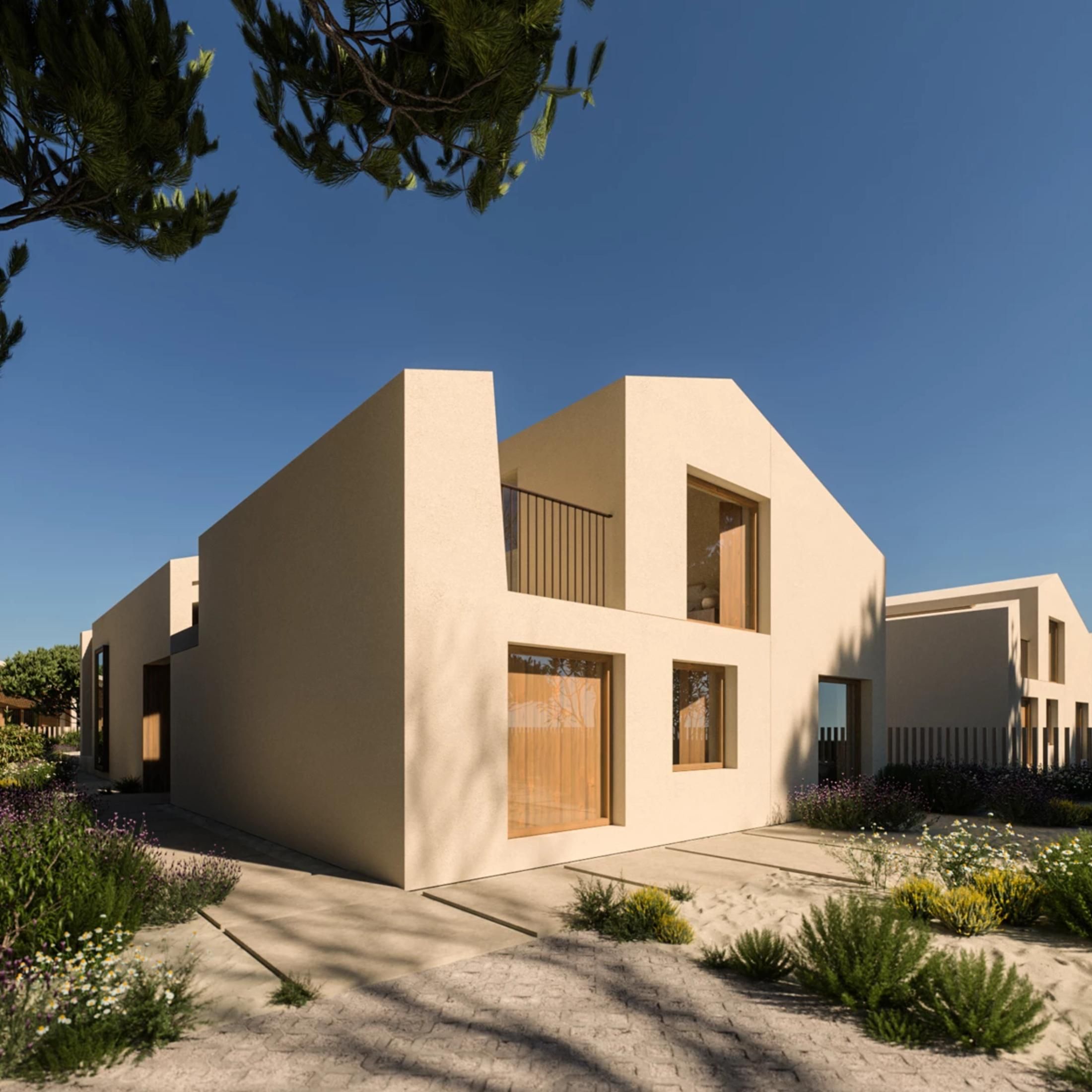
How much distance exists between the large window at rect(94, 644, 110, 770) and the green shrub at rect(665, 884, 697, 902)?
17.7m

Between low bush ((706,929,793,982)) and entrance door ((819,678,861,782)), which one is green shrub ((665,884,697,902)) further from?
entrance door ((819,678,861,782))

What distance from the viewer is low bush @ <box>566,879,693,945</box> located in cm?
543

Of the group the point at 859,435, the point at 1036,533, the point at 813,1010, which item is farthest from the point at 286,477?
the point at 1036,533

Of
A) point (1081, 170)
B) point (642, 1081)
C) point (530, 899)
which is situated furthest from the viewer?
point (1081, 170)

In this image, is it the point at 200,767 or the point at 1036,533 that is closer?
the point at 200,767

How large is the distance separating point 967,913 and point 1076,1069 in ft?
6.81

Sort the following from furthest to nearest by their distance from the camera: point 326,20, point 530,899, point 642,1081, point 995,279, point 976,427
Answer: point 976,427 < point 995,279 < point 530,899 < point 326,20 < point 642,1081

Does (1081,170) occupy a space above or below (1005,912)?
above

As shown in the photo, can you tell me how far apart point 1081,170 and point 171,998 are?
509 inches

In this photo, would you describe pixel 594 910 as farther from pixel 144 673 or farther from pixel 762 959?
pixel 144 673

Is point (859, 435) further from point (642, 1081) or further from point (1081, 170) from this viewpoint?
point (642, 1081)

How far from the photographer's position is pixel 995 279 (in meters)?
13.0

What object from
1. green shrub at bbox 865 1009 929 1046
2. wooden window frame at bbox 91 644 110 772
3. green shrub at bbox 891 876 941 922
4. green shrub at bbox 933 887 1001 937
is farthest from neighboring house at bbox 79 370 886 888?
wooden window frame at bbox 91 644 110 772

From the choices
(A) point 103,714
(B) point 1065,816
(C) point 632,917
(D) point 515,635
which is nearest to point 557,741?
(D) point 515,635
